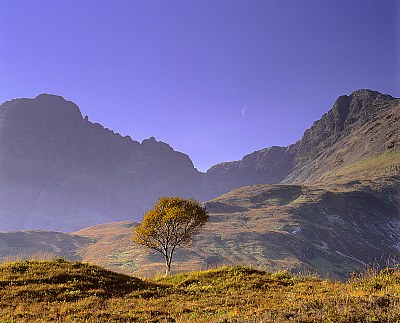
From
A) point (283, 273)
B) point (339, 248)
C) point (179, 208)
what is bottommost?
point (339, 248)

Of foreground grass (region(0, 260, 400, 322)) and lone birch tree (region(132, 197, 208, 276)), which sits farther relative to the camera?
lone birch tree (region(132, 197, 208, 276))

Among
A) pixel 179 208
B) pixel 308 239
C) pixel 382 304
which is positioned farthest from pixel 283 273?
pixel 308 239

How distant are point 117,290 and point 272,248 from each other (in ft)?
522

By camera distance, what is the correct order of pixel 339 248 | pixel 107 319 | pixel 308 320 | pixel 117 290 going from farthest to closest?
pixel 339 248 → pixel 117 290 → pixel 107 319 → pixel 308 320

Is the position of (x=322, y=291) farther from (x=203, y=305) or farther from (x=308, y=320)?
(x=308, y=320)

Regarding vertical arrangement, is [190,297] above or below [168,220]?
below

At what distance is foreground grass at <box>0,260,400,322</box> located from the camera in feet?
45.0

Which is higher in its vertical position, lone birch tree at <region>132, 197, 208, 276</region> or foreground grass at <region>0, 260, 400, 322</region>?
lone birch tree at <region>132, 197, 208, 276</region>

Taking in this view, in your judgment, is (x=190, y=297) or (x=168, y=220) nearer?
(x=190, y=297)

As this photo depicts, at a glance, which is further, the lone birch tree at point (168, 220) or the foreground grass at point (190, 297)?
the lone birch tree at point (168, 220)

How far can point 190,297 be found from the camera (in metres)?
21.3

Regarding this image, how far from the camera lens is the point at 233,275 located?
2736 cm

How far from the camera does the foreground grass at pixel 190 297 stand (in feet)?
45.0

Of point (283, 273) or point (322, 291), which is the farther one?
point (283, 273)
